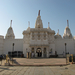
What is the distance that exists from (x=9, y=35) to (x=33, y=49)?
23521mm

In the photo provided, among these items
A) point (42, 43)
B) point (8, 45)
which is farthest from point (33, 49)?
point (8, 45)

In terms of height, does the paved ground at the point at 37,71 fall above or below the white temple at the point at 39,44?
below

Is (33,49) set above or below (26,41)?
below

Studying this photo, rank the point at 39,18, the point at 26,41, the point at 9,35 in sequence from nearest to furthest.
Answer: the point at 26,41 < the point at 39,18 < the point at 9,35

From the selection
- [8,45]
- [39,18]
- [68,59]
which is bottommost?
[68,59]

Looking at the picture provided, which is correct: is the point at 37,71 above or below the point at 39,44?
below

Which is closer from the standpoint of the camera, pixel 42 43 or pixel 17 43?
pixel 42 43

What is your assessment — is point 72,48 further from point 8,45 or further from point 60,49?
point 8,45

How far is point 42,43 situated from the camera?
92.0 feet

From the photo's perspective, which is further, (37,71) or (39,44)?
(39,44)

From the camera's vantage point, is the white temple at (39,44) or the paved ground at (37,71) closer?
the paved ground at (37,71)

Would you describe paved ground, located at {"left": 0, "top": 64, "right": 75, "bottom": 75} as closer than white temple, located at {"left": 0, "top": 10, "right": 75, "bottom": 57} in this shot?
Yes

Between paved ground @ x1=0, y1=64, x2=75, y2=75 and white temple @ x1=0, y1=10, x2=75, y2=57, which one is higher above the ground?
white temple @ x1=0, y1=10, x2=75, y2=57

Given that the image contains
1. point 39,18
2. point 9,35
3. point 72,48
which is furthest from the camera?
point 9,35
